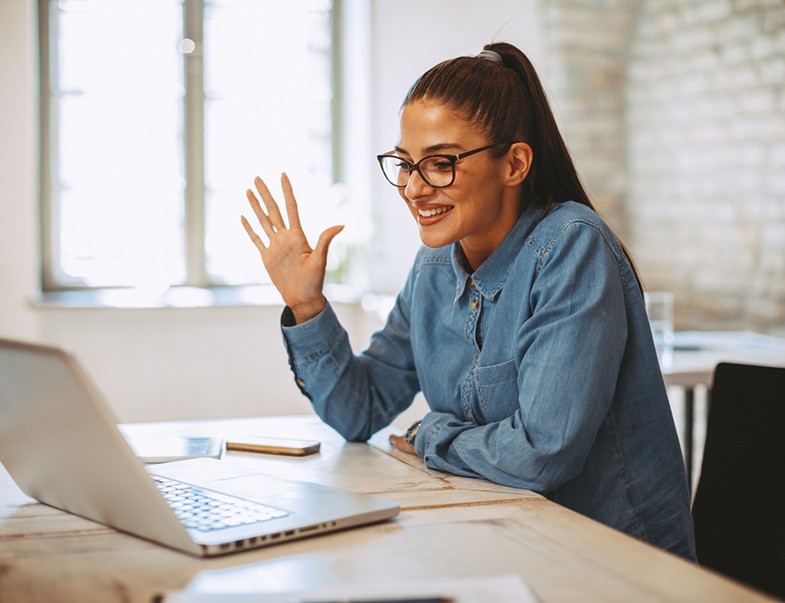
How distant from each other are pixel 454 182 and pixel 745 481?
0.64 meters

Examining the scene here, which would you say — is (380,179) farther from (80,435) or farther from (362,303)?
(80,435)

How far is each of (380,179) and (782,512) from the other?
10.8 feet

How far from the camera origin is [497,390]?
1412mm

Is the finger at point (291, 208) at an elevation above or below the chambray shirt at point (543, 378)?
above

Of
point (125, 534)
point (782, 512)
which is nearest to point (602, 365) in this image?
point (782, 512)

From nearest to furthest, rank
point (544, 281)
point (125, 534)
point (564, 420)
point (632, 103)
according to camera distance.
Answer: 1. point (125, 534)
2. point (564, 420)
3. point (544, 281)
4. point (632, 103)

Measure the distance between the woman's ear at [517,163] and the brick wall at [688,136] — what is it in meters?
2.13

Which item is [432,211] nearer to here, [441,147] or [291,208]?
[441,147]

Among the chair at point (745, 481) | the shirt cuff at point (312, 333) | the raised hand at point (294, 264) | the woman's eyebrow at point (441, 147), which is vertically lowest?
the chair at point (745, 481)

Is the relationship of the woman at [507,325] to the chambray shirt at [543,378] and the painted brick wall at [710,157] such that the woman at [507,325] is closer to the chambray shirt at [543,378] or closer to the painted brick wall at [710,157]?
the chambray shirt at [543,378]

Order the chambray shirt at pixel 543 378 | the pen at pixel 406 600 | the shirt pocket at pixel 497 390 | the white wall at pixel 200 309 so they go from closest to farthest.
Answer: the pen at pixel 406 600, the chambray shirt at pixel 543 378, the shirt pocket at pixel 497 390, the white wall at pixel 200 309

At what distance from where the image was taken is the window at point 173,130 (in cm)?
435

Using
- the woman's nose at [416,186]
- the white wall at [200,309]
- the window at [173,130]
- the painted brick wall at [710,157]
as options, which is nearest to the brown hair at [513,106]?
the woman's nose at [416,186]

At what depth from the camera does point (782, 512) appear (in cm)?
138
